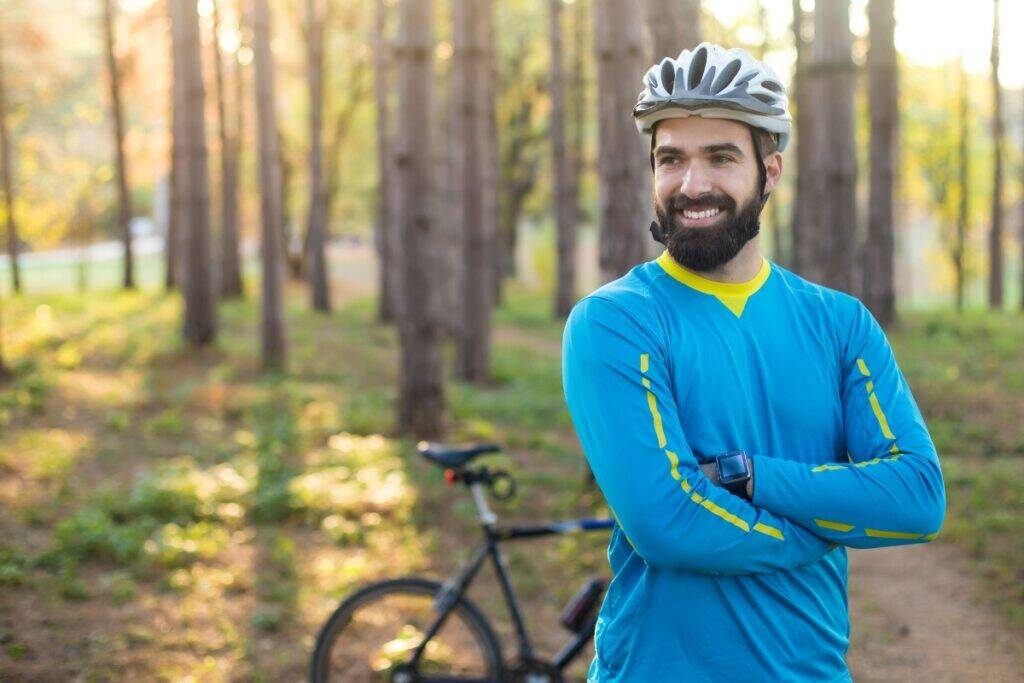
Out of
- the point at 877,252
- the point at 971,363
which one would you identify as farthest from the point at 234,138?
the point at 971,363

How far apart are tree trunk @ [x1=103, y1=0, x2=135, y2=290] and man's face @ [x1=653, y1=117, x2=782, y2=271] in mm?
29551

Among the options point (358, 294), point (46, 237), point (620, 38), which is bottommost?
point (358, 294)

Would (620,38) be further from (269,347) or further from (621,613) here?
(269,347)

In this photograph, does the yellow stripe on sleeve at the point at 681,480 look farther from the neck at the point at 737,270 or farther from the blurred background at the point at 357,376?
the blurred background at the point at 357,376

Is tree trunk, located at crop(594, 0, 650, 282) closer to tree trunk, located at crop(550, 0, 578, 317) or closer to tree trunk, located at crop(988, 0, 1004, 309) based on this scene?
→ tree trunk, located at crop(550, 0, 578, 317)

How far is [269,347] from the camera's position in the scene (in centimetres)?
1878

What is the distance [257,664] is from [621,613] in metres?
4.84

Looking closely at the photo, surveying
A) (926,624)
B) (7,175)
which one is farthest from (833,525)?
(7,175)

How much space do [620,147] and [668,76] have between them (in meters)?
7.10

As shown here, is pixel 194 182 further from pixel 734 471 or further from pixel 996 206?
pixel 996 206

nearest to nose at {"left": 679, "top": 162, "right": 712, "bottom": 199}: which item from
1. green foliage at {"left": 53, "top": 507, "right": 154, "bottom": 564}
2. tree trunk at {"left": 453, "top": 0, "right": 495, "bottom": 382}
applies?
green foliage at {"left": 53, "top": 507, "right": 154, "bottom": 564}

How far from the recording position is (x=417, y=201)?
1281cm

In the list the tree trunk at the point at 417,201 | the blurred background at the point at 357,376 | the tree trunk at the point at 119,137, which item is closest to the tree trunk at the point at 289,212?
the blurred background at the point at 357,376

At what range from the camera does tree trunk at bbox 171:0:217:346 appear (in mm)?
18719
